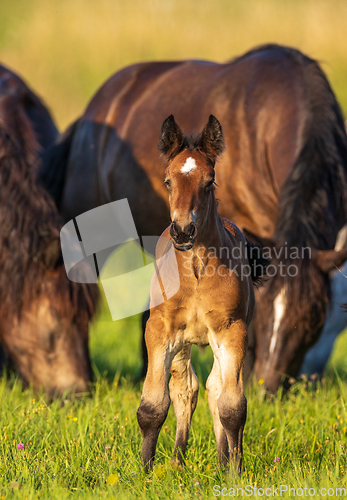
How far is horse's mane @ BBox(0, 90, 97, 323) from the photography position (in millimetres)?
4035

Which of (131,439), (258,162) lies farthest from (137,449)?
(258,162)

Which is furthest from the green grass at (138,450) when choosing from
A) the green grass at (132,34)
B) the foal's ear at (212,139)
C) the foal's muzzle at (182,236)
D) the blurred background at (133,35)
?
the green grass at (132,34)

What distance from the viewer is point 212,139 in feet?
6.79

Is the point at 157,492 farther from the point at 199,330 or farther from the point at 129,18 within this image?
the point at 129,18

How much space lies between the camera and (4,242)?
4070 mm

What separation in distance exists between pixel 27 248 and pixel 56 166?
76.7 inches

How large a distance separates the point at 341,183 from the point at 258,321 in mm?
1037

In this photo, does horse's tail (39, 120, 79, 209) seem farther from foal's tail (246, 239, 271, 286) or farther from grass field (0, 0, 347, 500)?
foal's tail (246, 239, 271, 286)

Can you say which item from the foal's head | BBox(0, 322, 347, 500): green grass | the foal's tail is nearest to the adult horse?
BBox(0, 322, 347, 500): green grass

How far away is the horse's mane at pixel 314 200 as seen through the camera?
3305 millimetres

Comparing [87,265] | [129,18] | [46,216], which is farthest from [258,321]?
[129,18]

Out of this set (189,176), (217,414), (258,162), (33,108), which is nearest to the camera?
(189,176)

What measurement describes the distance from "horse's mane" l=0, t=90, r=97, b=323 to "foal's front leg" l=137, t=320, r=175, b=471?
1.98 metres

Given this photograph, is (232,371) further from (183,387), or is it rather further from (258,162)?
(258,162)
